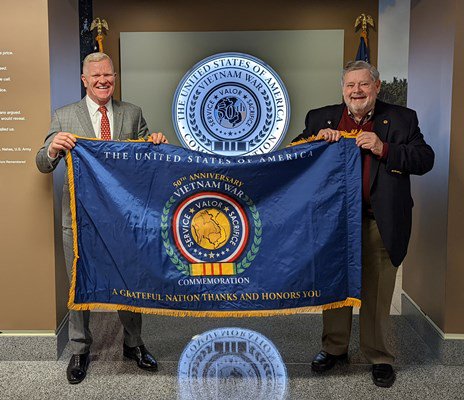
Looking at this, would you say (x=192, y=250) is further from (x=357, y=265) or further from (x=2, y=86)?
(x=2, y=86)

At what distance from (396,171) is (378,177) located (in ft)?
0.29

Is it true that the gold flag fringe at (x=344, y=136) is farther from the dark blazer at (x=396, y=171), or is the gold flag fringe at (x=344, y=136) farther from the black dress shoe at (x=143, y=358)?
the black dress shoe at (x=143, y=358)

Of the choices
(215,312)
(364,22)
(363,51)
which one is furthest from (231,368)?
(364,22)

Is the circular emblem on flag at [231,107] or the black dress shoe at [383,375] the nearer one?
the black dress shoe at [383,375]

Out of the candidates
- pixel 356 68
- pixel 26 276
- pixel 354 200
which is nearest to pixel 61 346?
pixel 26 276

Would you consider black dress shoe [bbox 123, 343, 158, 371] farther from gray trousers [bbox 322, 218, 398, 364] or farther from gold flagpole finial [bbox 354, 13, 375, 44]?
gold flagpole finial [bbox 354, 13, 375, 44]

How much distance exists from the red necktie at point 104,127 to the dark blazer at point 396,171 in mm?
1264

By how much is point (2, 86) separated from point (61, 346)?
141cm

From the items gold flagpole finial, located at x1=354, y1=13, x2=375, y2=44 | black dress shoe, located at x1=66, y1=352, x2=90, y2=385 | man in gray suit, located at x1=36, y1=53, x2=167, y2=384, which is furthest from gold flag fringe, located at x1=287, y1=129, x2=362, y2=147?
gold flagpole finial, located at x1=354, y1=13, x2=375, y2=44

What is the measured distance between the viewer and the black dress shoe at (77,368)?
2707 millimetres

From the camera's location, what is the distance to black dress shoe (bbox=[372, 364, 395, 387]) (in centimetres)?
266

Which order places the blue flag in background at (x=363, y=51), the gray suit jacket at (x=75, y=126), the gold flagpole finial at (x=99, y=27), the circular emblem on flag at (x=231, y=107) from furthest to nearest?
the circular emblem on flag at (x=231, y=107), the gold flagpole finial at (x=99, y=27), the blue flag in background at (x=363, y=51), the gray suit jacket at (x=75, y=126)

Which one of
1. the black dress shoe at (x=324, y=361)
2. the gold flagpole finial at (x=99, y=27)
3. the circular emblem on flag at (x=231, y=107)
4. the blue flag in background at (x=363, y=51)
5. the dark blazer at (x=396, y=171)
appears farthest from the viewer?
the circular emblem on flag at (x=231, y=107)

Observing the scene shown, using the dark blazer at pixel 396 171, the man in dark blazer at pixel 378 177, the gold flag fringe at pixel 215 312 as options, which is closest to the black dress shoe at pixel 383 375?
the man in dark blazer at pixel 378 177
